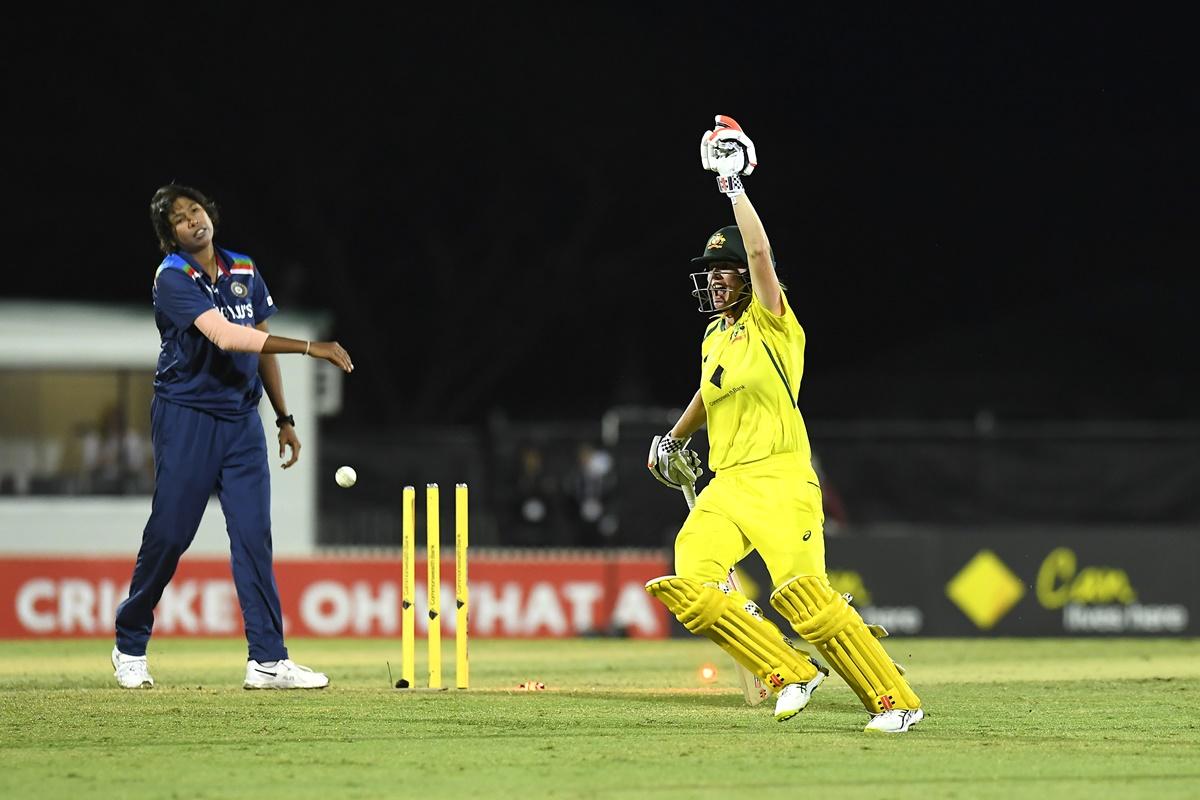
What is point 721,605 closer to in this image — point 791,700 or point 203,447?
point 791,700

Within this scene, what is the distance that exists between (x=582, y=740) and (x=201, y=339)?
294 centimetres

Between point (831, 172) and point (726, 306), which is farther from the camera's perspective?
point (831, 172)

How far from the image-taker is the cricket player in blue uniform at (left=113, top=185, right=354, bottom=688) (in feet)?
30.0

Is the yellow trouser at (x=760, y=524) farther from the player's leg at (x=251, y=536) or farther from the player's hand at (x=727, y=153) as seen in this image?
the player's leg at (x=251, y=536)

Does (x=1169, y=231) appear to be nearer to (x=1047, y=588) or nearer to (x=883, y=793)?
(x=1047, y=588)

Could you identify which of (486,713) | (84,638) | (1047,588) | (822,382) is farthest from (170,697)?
(822,382)

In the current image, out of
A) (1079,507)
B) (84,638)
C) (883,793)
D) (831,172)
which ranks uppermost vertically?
(831,172)

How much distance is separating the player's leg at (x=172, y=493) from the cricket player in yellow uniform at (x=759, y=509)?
7.96ft

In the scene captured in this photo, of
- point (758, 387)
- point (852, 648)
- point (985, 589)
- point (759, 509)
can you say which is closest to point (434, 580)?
point (759, 509)

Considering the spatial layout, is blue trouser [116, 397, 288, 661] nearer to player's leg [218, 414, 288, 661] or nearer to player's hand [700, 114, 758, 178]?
player's leg [218, 414, 288, 661]

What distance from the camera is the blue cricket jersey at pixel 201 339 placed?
9.05m

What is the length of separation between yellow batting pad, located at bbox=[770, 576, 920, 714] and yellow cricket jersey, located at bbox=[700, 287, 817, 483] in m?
0.58

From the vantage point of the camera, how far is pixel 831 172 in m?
45.8

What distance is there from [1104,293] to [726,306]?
3884 centimetres
